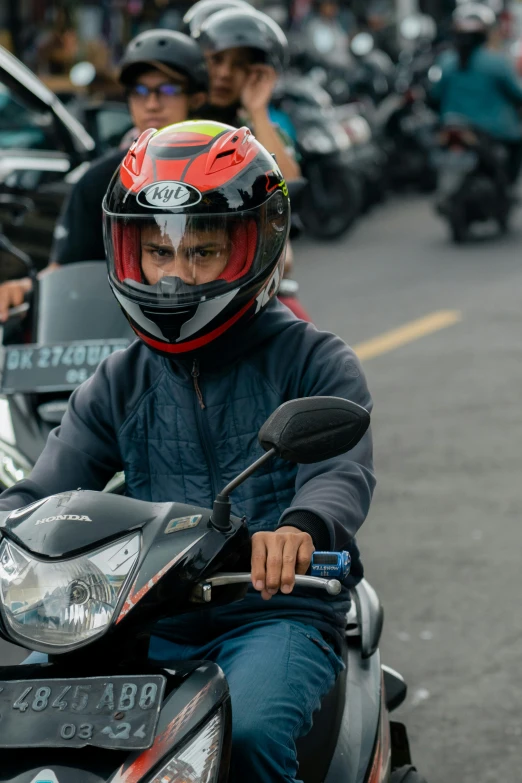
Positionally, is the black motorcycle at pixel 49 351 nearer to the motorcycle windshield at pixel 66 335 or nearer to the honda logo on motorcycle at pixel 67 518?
the motorcycle windshield at pixel 66 335

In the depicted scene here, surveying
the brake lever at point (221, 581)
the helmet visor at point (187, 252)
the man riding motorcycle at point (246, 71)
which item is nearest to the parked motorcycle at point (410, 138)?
the man riding motorcycle at point (246, 71)

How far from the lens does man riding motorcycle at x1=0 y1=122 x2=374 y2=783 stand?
252 centimetres

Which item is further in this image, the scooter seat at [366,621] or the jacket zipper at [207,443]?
the scooter seat at [366,621]

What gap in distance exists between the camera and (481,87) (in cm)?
1297

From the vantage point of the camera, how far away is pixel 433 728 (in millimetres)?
4117

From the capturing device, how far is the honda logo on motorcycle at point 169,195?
2.60 meters

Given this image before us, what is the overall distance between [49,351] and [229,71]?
2180 mm

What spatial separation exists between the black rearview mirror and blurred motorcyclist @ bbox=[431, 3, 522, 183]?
35.5 feet

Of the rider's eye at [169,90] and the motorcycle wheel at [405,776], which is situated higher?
the rider's eye at [169,90]

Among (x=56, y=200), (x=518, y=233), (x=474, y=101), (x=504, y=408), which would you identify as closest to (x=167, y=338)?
(x=504, y=408)

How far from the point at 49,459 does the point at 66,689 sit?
2.56 ft

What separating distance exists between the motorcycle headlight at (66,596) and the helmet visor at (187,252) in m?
0.65

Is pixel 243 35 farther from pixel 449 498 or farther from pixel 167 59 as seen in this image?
pixel 449 498

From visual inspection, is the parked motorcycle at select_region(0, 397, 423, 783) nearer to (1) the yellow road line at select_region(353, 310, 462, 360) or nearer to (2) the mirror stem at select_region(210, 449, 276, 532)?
(2) the mirror stem at select_region(210, 449, 276, 532)
